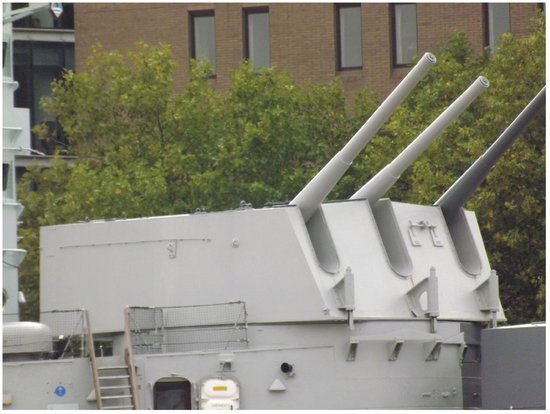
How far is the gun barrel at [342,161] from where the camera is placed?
53.5 feet

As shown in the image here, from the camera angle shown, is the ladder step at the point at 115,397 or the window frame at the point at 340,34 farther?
the window frame at the point at 340,34

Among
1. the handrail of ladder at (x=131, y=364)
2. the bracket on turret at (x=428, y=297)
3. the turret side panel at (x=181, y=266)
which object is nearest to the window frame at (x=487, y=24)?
the bracket on turret at (x=428, y=297)

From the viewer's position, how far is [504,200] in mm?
24984

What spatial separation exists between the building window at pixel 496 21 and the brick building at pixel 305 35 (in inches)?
0.8

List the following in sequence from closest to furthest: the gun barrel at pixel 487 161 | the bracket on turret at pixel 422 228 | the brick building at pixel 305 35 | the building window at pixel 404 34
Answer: the bracket on turret at pixel 422 228
the gun barrel at pixel 487 161
the building window at pixel 404 34
the brick building at pixel 305 35

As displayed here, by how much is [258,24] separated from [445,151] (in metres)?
13.9

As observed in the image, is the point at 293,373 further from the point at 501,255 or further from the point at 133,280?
the point at 501,255

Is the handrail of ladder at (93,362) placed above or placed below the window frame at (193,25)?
below

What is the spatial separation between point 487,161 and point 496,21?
60.1 feet

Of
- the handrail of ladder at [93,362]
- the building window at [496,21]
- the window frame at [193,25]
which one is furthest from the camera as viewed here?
the window frame at [193,25]

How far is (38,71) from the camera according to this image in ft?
154

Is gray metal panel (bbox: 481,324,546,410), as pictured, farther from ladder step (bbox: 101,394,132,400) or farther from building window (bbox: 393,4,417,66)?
building window (bbox: 393,4,417,66)

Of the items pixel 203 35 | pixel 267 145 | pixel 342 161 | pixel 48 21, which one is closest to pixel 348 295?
pixel 342 161

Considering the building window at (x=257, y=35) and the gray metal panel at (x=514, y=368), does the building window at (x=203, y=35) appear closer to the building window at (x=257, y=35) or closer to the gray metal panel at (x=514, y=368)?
the building window at (x=257, y=35)
